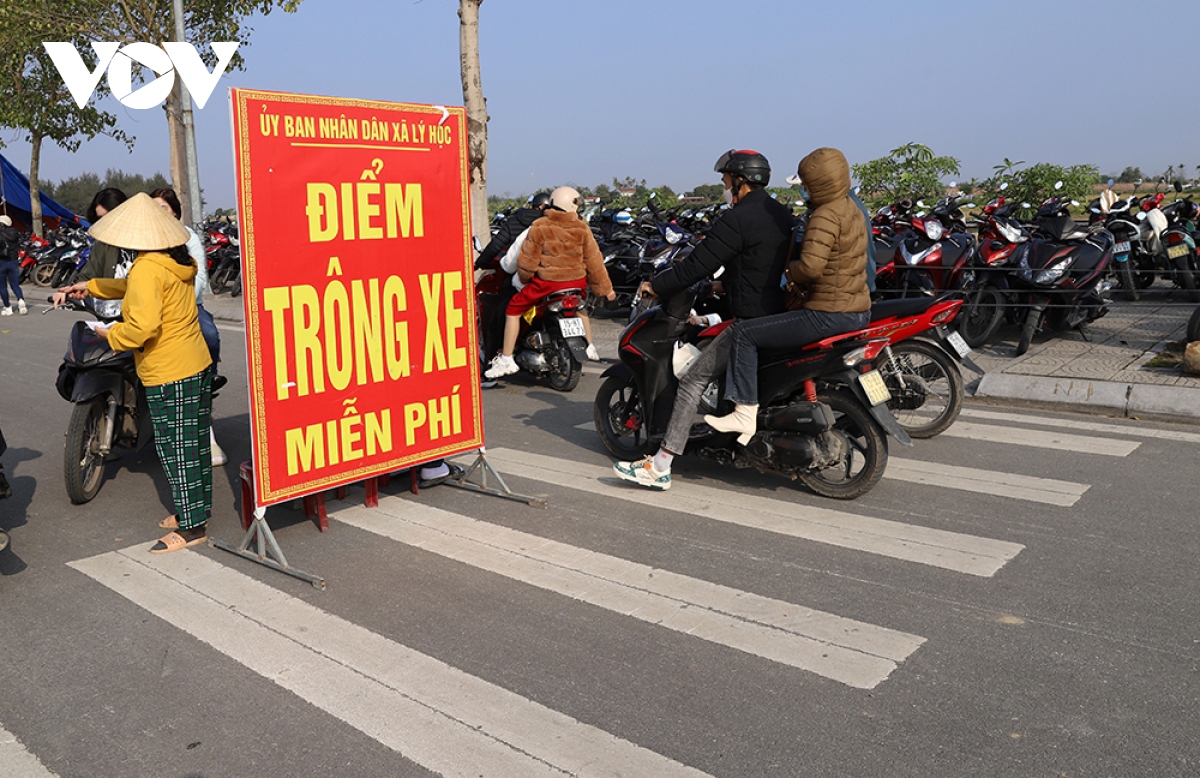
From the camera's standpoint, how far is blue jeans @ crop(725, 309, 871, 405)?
18.7 feet

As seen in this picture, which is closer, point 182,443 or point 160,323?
point 160,323

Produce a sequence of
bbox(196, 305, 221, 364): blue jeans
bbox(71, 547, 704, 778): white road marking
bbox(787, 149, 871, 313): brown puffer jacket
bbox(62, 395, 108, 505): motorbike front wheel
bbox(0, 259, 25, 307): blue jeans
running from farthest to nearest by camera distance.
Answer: bbox(0, 259, 25, 307): blue jeans
bbox(196, 305, 221, 364): blue jeans
bbox(62, 395, 108, 505): motorbike front wheel
bbox(787, 149, 871, 313): brown puffer jacket
bbox(71, 547, 704, 778): white road marking

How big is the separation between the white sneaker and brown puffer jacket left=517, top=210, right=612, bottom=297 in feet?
2.40

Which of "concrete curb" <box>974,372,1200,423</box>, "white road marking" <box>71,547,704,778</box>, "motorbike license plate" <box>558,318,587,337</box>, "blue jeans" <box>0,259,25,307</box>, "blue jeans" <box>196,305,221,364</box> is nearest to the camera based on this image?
"white road marking" <box>71,547,704,778</box>

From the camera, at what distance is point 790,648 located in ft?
13.1

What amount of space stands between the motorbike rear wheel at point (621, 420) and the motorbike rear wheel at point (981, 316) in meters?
4.56

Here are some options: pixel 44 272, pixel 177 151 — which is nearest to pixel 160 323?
pixel 177 151

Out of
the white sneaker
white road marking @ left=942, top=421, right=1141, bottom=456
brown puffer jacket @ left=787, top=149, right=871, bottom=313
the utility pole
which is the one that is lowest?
white road marking @ left=942, top=421, right=1141, bottom=456

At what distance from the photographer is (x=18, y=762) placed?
3359 millimetres

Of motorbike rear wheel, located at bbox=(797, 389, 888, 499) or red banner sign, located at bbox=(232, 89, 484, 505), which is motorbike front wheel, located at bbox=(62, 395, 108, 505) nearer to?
red banner sign, located at bbox=(232, 89, 484, 505)

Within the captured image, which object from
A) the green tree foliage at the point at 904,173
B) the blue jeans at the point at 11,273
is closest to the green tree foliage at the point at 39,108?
the blue jeans at the point at 11,273

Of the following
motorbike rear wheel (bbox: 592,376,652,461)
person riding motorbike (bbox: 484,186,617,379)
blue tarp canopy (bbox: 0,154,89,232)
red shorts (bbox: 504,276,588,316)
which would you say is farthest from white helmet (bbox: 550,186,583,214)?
blue tarp canopy (bbox: 0,154,89,232)

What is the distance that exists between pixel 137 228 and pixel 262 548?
1.67 meters

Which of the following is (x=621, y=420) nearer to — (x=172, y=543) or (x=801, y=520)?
(x=801, y=520)
